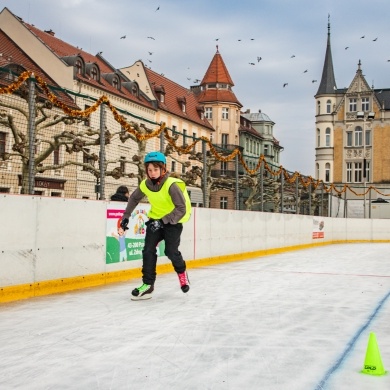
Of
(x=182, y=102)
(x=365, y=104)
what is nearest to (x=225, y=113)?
(x=182, y=102)

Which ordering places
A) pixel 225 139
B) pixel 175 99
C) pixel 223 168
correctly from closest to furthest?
pixel 223 168, pixel 175 99, pixel 225 139

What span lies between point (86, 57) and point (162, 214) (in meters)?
38.8

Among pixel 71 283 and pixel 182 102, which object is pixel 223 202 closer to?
pixel 71 283

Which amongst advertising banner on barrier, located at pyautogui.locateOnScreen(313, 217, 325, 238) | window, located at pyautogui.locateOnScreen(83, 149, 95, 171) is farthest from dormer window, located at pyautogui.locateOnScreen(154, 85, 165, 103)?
window, located at pyautogui.locateOnScreen(83, 149, 95, 171)

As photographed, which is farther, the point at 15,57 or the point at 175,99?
the point at 175,99

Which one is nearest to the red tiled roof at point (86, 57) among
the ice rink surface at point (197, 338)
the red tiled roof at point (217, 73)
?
the red tiled roof at point (217, 73)

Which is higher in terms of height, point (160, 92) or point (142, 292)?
point (160, 92)

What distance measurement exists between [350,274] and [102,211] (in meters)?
4.98

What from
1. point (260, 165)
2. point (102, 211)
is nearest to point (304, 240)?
point (260, 165)

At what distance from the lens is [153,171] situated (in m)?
7.07

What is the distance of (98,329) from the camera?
17.7 feet

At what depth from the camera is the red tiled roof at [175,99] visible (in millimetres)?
50119

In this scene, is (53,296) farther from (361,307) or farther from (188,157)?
(188,157)

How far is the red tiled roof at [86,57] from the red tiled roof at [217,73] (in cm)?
1873
